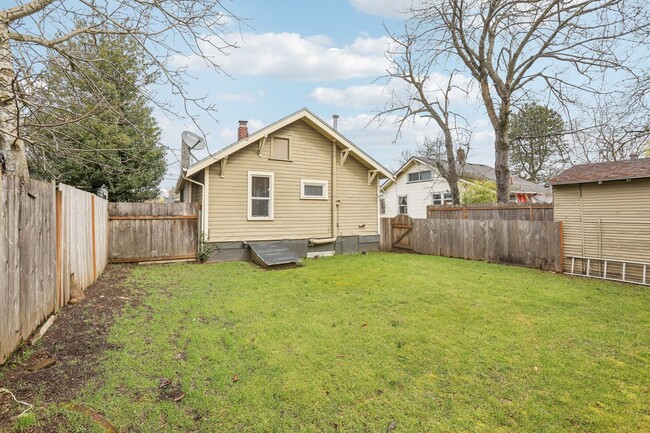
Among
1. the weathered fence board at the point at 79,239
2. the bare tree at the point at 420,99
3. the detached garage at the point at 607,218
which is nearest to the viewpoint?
the weathered fence board at the point at 79,239

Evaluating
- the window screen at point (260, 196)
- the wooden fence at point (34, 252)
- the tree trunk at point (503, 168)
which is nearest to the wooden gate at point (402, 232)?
the tree trunk at point (503, 168)

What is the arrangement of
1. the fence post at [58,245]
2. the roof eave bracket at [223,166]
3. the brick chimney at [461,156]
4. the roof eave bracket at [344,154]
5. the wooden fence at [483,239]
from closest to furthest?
the fence post at [58,245] < the wooden fence at [483,239] < the roof eave bracket at [223,166] < the roof eave bracket at [344,154] < the brick chimney at [461,156]

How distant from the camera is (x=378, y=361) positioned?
347 centimetres

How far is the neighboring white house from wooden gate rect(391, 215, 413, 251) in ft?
23.3

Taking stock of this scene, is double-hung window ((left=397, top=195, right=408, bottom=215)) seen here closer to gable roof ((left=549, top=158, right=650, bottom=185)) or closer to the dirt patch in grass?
gable roof ((left=549, top=158, right=650, bottom=185))

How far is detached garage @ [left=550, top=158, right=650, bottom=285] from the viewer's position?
732 cm

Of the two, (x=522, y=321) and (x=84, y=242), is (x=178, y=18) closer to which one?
(x=84, y=242)

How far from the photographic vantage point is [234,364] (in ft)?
11.0

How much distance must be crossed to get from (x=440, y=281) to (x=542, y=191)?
19.4 metres

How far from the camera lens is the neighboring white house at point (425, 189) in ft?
67.6

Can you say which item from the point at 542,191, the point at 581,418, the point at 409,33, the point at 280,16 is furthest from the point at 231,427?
the point at 542,191

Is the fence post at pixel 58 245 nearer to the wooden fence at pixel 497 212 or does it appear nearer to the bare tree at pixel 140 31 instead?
the bare tree at pixel 140 31

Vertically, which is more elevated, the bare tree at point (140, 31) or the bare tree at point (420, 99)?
the bare tree at point (420, 99)

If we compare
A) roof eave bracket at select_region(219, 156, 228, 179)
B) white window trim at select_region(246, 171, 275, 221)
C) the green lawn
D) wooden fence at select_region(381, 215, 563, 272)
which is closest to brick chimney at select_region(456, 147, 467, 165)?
wooden fence at select_region(381, 215, 563, 272)
